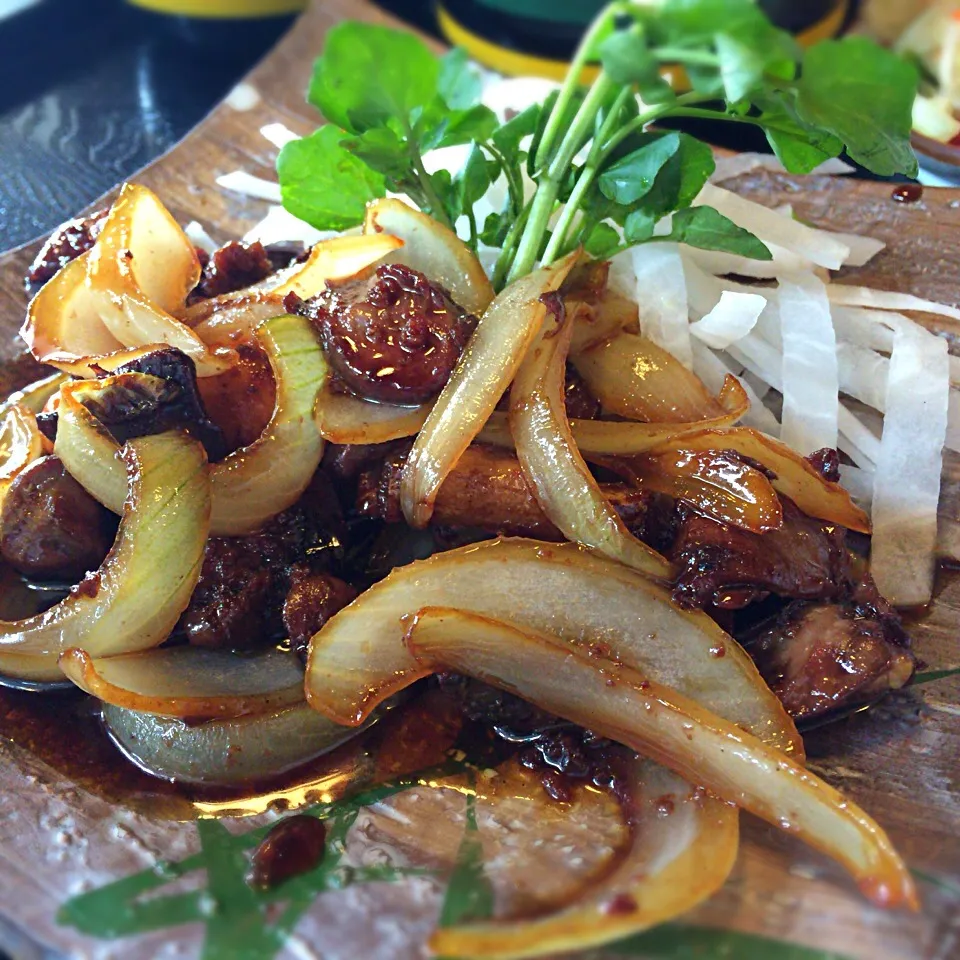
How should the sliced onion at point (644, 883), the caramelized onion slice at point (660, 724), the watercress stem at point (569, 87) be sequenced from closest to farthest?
the sliced onion at point (644, 883) → the caramelized onion slice at point (660, 724) → the watercress stem at point (569, 87)

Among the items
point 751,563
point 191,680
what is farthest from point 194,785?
point 751,563

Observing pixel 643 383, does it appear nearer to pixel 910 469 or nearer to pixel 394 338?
pixel 394 338

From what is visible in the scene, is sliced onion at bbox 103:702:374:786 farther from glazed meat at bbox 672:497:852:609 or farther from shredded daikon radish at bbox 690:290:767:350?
shredded daikon radish at bbox 690:290:767:350

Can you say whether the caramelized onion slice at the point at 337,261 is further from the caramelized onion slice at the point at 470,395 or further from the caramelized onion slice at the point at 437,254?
the caramelized onion slice at the point at 470,395

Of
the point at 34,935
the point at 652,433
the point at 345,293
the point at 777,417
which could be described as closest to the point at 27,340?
the point at 345,293

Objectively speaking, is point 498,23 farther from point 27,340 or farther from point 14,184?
point 27,340

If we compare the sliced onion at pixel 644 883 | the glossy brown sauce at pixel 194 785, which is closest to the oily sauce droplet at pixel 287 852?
the glossy brown sauce at pixel 194 785
